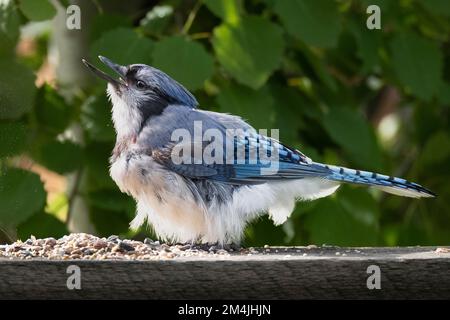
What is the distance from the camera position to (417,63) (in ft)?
14.8

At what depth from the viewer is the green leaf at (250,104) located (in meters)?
4.08

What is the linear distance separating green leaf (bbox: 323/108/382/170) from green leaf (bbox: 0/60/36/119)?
4.51 feet

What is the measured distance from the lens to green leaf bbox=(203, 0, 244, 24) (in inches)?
156

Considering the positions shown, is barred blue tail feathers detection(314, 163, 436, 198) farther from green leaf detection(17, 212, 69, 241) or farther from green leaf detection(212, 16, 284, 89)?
green leaf detection(17, 212, 69, 241)

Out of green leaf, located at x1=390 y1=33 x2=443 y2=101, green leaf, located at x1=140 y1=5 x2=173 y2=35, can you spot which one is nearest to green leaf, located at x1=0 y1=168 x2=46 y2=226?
green leaf, located at x1=140 y1=5 x2=173 y2=35

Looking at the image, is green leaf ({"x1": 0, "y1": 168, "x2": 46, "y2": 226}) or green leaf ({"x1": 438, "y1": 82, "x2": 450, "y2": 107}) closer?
green leaf ({"x1": 0, "y1": 168, "x2": 46, "y2": 226})

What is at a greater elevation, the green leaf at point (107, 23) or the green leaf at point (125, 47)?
the green leaf at point (107, 23)

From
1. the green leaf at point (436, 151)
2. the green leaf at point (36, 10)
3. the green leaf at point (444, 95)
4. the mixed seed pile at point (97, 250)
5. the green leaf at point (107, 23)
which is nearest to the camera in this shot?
the mixed seed pile at point (97, 250)

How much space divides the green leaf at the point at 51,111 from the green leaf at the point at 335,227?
3.97 feet

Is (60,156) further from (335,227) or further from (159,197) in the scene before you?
(335,227)

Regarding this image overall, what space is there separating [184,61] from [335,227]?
40.0 inches

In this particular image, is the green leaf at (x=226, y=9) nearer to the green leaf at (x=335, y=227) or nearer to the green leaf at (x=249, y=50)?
the green leaf at (x=249, y=50)

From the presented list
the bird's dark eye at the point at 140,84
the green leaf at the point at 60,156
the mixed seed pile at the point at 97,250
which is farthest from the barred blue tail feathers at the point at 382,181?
the green leaf at the point at 60,156
